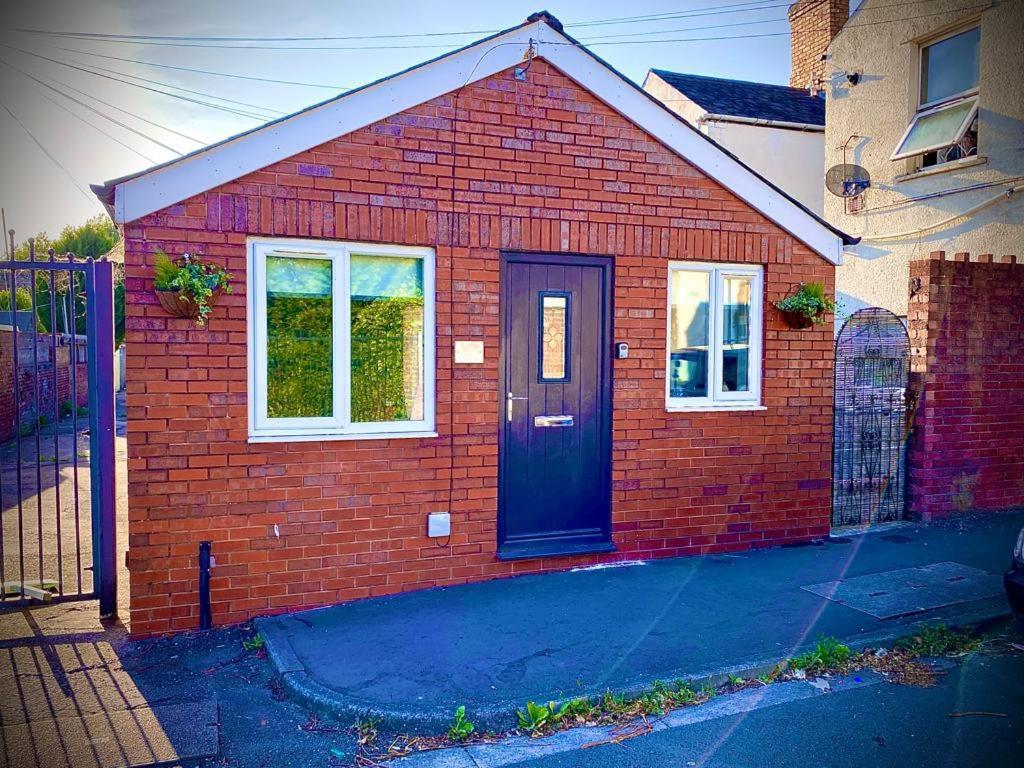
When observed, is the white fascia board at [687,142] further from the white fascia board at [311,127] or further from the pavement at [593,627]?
the pavement at [593,627]

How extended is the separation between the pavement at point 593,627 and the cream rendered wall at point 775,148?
972cm

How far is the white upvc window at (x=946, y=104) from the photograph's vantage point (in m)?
9.95

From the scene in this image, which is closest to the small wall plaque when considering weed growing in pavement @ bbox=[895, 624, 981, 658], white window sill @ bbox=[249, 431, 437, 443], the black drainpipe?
white window sill @ bbox=[249, 431, 437, 443]

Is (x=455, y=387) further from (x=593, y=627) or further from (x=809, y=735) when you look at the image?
(x=809, y=735)

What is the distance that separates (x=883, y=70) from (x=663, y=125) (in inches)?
262

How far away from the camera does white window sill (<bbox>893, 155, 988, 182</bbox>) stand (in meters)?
9.75

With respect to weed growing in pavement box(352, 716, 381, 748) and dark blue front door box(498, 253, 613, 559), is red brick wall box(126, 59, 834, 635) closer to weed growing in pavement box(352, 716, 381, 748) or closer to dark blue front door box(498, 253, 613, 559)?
dark blue front door box(498, 253, 613, 559)

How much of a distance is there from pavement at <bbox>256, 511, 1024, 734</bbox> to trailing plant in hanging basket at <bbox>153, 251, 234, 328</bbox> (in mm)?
2230

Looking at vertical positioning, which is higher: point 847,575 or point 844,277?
point 844,277

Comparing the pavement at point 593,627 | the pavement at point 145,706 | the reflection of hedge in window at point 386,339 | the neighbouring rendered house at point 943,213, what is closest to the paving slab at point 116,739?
the pavement at point 145,706

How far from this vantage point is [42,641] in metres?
5.11

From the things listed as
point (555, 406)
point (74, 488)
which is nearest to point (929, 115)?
point (555, 406)

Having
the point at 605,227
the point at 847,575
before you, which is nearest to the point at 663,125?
the point at 605,227

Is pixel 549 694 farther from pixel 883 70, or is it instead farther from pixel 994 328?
pixel 883 70
